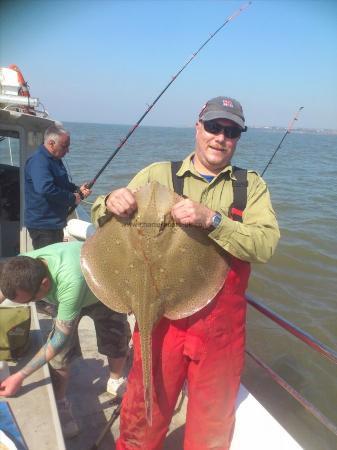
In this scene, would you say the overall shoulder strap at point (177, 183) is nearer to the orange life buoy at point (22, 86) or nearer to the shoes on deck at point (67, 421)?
the shoes on deck at point (67, 421)

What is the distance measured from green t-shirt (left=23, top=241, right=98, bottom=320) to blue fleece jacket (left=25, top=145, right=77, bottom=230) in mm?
2408

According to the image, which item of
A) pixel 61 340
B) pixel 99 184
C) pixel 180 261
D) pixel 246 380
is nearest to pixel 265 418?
pixel 180 261

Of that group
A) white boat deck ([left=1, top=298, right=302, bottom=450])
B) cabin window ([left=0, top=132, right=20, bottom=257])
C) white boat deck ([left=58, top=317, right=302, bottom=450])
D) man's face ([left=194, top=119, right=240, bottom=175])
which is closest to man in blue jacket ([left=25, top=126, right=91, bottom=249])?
white boat deck ([left=58, top=317, right=302, bottom=450])

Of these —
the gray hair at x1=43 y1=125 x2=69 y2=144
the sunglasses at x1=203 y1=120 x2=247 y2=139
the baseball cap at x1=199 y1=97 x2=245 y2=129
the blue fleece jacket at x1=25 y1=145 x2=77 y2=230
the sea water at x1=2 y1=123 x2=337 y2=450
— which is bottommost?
the sea water at x1=2 y1=123 x2=337 y2=450

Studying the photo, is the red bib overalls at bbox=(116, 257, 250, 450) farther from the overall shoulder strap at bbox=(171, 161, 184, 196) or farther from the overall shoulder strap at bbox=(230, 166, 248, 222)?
the overall shoulder strap at bbox=(171, 161, 184, 196)

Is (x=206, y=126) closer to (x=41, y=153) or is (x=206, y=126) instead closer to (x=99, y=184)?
(x=41, y=153)

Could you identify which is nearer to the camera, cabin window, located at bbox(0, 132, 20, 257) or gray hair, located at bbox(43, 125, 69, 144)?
gray hair, located at bbox(43, 125, 69, 144)

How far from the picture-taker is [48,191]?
5594 mm

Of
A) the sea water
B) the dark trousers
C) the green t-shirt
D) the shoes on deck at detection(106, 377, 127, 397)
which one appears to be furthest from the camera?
the sea water

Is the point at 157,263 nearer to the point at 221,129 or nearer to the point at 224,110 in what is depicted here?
the point at 221,129

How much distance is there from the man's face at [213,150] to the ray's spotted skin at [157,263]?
410 millimetres

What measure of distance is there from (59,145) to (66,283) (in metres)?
3.01

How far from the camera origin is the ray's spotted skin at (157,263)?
2.29 m

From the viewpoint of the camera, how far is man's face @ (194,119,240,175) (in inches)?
98.3
